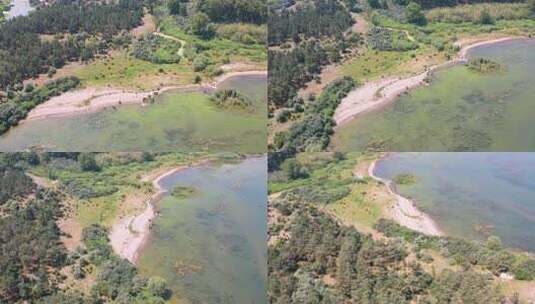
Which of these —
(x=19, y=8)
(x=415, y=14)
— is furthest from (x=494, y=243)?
(x=19, y=8)

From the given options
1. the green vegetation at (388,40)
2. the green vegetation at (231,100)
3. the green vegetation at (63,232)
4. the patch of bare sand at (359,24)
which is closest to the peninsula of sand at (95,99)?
the green vegetation at (231,100)

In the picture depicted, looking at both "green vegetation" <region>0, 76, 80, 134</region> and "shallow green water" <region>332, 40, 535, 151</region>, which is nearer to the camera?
"shallow green water" <region>332, 40, 535, 151</region>

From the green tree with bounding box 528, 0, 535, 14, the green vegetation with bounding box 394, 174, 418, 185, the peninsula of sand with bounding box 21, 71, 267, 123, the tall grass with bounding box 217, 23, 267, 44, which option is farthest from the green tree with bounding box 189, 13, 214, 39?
the green tree with bounding box 528, 0, 535, 14

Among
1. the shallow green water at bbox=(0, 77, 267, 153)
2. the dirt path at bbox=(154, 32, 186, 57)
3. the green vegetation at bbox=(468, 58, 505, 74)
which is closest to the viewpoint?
the shallow green water at bbox=(0, 77, 267, 153)

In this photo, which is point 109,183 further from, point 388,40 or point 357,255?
point 388,40

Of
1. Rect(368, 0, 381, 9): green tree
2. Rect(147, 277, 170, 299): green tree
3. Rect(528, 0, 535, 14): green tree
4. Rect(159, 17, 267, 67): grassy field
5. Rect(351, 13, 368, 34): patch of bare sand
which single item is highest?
Rect(368, 0, 381, 9): green tree

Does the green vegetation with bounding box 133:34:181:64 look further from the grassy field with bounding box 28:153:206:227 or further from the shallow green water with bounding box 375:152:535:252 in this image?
the shallow green water with bounding box 375:152:535:252

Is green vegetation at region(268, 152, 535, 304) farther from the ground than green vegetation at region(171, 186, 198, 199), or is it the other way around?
green vegetation at region(171, 186, 198, 199)

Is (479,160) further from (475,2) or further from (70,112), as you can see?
(70,112)
